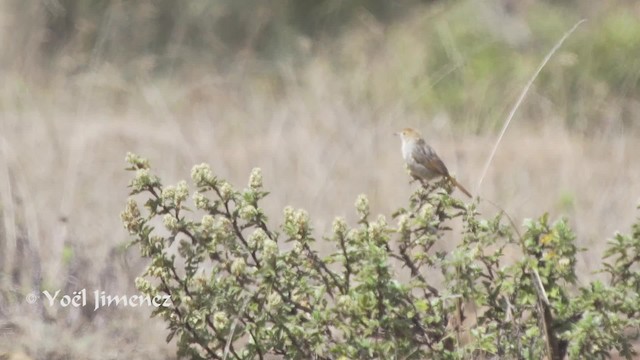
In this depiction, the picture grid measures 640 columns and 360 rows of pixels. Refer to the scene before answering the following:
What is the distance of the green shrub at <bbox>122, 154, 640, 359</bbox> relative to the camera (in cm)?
324

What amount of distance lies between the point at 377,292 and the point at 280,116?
501 cm

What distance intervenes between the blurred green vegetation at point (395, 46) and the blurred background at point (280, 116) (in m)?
0.03

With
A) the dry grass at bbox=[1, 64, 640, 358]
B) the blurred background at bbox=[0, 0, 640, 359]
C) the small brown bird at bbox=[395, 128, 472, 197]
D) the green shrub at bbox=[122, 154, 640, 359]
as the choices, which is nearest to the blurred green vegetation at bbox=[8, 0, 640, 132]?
the blurred background at bbox=[0, 0, 640, 359]

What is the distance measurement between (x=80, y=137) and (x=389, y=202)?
1654 millimetres

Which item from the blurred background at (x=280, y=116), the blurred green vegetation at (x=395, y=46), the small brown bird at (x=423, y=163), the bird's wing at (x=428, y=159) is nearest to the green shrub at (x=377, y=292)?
the small brown bird at (x=423, y=163)

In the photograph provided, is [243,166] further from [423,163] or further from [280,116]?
[423,163]

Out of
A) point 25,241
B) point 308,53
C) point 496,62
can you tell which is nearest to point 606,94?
point 496,62

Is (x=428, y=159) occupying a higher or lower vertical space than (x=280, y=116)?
lower

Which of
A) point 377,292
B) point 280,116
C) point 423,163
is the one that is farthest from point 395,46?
point 377,292

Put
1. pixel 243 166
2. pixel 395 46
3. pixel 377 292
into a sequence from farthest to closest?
pixel 395 46, pixel 243 166, pixel 377 292

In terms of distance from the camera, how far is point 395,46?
1019 cm

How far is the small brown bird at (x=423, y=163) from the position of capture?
4.06 meters

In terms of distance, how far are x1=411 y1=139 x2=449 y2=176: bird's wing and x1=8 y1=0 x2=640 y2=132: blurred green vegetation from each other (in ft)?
10.1

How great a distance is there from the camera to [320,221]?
573cm
